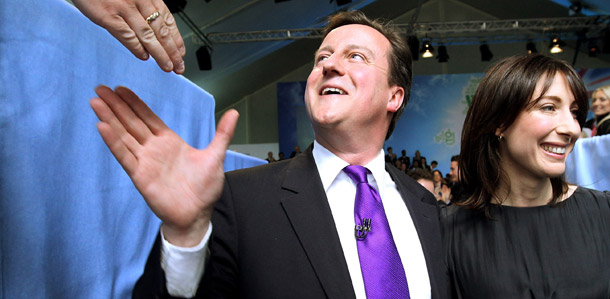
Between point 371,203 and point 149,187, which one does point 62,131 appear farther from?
point 371,203

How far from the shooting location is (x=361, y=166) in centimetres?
148

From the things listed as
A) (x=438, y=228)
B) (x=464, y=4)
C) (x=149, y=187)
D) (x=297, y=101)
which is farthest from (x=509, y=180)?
(x=464, y=4)

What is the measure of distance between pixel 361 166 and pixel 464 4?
14.0 meters

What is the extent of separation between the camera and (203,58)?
884 cm

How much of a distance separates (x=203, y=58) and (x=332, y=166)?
790cm

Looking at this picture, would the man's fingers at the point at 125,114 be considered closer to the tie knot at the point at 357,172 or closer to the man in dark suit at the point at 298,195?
the man in dark suit at the point at 298,195

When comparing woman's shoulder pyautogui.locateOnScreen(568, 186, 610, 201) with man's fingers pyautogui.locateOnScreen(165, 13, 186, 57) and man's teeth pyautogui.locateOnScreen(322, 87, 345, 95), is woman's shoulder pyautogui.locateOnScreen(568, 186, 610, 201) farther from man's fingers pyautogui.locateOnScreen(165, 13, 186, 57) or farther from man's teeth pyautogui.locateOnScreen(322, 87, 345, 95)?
man's fingers pyautogui.locateOnScreen(165, 13, 186, 57)

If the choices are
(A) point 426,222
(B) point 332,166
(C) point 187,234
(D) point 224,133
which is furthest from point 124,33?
(A) point 426,222

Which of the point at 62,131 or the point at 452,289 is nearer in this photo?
the point at 62,131

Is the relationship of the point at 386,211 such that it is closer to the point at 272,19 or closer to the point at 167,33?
the point at 167,33

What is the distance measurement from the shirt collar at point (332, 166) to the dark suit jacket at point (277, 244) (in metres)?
0.06

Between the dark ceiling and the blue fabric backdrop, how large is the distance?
701 cm

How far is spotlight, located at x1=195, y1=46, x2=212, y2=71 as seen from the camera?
8719mm

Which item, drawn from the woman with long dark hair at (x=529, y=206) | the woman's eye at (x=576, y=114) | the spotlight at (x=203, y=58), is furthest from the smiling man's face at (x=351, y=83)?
the spotlight at (x=203, y=58)
